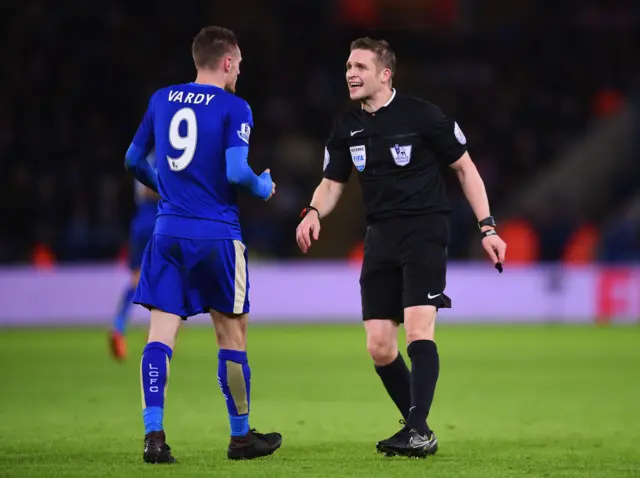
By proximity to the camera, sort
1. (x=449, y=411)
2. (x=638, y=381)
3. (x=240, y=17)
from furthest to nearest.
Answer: (x=240, y=17)
(x=638, y=381)
(x=449, y=411)

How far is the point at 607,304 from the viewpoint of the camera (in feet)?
66.2

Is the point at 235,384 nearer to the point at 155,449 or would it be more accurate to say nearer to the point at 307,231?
the point at 155,449

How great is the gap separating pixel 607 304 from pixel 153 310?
14.8m

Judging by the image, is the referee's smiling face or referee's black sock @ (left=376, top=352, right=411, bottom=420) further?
referee's black sock @ (left=376, top=352, right=411, bottom=420)

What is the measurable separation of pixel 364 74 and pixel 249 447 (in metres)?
2.18

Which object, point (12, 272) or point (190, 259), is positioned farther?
point (12, 272)

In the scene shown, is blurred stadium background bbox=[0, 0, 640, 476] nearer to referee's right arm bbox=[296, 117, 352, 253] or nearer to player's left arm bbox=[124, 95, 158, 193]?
referee's right arm bbox=[296, 117, 352, 253]

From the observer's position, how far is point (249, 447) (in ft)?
21.7

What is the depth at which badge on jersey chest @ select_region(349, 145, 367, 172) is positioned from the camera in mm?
7145

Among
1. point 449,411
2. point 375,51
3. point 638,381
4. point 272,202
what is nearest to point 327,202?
point 375,51

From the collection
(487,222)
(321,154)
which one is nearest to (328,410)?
(487,222)

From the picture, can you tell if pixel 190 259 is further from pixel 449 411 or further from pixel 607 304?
pixel 607 304

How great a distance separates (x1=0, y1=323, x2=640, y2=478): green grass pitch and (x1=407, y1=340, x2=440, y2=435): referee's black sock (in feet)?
0.74

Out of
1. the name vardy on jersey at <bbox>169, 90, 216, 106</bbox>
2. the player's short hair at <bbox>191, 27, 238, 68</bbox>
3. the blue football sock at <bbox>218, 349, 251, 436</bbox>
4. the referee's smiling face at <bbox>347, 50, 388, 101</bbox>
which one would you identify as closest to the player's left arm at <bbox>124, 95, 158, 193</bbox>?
the name vardy on jersey at <bbox>169, 90, 216, 106</bbox>
